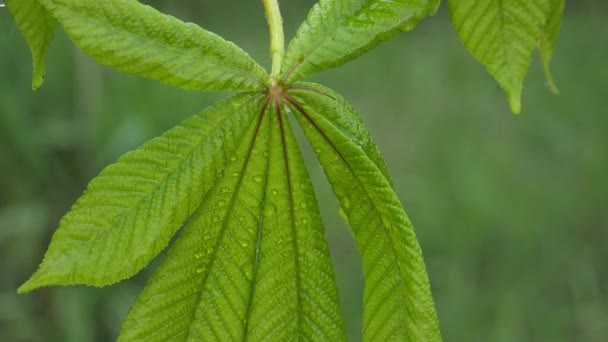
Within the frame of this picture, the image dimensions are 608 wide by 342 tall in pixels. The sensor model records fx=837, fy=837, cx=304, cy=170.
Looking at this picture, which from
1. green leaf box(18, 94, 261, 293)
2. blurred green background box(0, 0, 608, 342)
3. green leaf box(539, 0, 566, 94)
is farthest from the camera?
blurred green background box(0, 0, 608, 342)

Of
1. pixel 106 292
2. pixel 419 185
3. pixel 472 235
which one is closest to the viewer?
pixel 106 292

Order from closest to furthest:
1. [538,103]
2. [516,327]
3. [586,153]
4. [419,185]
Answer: [516,327], [419,185], [586,153], [538,103]

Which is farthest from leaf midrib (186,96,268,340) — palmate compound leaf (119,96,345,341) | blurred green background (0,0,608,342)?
blurred green background (0,0,608,342)

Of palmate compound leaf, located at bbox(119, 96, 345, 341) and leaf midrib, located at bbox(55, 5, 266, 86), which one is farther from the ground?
leaf midrib, located at bbox(55, 5, 266, 86)

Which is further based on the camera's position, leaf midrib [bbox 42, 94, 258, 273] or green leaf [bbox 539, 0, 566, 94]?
green leaf [bbox 539, 0, 566, 94]

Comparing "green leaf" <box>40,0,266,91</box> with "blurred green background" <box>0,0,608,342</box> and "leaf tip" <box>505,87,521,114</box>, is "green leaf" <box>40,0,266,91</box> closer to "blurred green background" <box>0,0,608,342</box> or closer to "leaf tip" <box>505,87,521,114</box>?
"leaf tip" <box>505,87,521,114</box>

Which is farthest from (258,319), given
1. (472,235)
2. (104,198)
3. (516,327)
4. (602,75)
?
(602,75)

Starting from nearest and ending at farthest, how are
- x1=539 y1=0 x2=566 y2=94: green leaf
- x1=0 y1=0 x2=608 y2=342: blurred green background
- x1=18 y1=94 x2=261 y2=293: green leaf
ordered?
x1=18 y1=94 x2=261 y2=293: green leaf < x1=539 y1=0 x2=566 y2=94: green leaf < x1=0 y1=0 x2=608 y2=342: blurred green background

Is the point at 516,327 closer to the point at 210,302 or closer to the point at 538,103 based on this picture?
the point at 538,103
